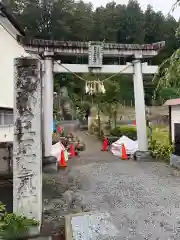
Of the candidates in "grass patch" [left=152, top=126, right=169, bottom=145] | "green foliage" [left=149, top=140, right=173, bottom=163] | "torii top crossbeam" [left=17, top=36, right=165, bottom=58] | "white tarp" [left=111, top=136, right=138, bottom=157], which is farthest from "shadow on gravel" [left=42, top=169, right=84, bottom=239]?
"grass patch" [left=152, top=126, right=169, bottom=145]

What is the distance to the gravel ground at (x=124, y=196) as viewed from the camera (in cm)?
534

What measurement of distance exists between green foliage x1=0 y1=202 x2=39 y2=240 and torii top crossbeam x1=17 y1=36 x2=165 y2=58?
27.4 feet

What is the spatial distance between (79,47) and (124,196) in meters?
7.60

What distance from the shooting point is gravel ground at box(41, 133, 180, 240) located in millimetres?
5336

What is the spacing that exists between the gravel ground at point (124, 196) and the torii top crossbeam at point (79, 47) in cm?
542

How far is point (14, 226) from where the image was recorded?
481 cm

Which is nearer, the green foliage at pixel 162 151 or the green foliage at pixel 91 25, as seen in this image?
the green foliage at pixel 162 151

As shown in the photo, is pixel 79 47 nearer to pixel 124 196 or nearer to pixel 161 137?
pixel 124 196

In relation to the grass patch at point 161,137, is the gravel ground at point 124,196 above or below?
below

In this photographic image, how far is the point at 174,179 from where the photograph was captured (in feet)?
29.3

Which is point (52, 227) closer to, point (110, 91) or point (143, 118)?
point (143, 118)

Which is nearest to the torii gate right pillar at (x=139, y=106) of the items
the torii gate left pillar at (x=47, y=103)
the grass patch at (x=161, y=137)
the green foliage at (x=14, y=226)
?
the grass patch at (x=161, y=137)

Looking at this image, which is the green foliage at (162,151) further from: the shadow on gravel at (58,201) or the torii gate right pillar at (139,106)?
the shadow on gravel at (58,201)

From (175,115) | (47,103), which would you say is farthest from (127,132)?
(47,103)
